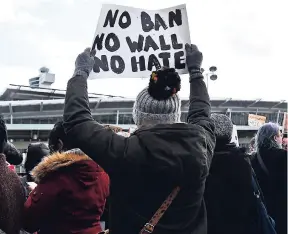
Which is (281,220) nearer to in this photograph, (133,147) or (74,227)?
(74,227)

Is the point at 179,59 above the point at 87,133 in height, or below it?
above

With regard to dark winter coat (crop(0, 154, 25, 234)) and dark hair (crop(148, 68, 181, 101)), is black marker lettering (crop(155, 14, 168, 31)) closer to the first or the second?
dark hair (crop(148, 68, 181, 101))

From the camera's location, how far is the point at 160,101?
2289 millimetres

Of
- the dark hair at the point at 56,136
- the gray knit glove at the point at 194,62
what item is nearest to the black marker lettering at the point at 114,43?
the gray knit glove at the point at 194,62

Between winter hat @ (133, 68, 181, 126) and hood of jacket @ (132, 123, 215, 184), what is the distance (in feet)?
0.35

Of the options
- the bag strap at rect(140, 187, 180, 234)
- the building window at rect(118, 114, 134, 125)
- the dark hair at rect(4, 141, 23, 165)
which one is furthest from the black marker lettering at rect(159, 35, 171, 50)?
the building window at rect(118, 114, 134, 125)

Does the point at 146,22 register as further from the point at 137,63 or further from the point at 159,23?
the point at 137,63

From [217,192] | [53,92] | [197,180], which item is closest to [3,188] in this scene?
[197,180]

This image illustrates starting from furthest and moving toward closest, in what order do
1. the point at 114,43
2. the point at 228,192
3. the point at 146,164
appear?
1. the point at 228,192
2. the point at 114,43
3. the point at 146,164

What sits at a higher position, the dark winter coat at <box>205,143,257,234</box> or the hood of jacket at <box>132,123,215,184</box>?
the hood of jacket at <box>132,123,215,184</box>

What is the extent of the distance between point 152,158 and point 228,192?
53.6 inches

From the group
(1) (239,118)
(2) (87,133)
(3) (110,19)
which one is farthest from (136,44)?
(1) (239,118)

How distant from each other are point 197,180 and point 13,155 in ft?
5.92

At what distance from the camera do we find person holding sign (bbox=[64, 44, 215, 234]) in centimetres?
211
